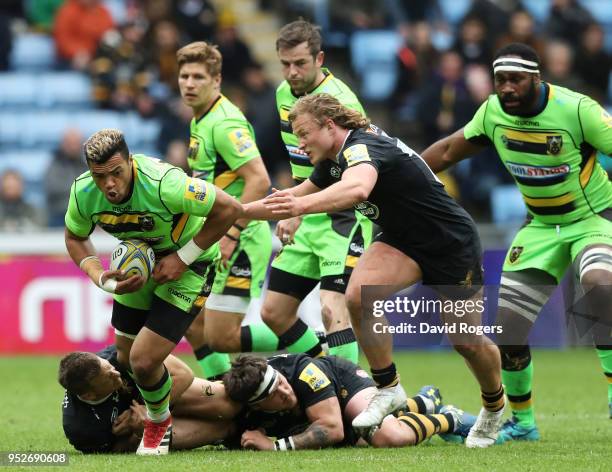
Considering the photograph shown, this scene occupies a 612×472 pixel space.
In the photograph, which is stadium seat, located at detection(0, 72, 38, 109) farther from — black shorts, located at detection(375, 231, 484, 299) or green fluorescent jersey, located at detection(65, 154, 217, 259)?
black shorts, located at detection(375, 231, 484, 299)

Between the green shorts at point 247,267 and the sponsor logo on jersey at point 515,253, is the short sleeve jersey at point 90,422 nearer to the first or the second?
the green shorts at point 247,267

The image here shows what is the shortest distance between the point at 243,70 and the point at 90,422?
10.5 meters

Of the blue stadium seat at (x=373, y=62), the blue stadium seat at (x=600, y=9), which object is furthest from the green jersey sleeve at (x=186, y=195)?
the blue stadium seat at (x=600, y=9)

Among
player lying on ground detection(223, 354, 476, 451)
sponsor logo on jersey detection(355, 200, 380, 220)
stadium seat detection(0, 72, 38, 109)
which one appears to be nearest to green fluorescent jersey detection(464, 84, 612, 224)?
sponsor logo on jersey detection(355, 200, 380, 220)

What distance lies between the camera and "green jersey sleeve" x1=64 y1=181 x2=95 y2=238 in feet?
26.2

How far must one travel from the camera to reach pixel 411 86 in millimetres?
18188

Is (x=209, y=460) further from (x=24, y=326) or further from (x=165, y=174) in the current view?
(x=24, y=326)

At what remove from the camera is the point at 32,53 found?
18.9m

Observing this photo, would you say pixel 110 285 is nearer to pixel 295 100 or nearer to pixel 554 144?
pixel 295 100

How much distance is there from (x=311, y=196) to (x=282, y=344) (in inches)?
123

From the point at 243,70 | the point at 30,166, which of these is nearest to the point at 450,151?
the point at 243,70

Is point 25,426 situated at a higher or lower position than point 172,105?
lower

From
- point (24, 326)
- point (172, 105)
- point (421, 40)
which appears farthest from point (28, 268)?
point (421, 40)

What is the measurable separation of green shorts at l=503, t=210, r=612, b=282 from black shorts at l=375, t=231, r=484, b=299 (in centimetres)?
83
